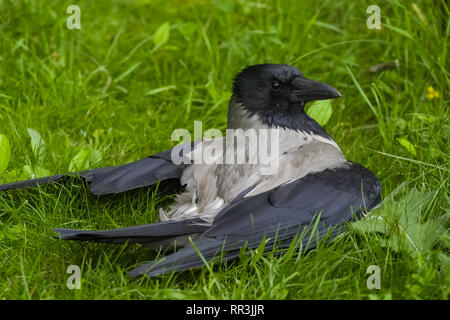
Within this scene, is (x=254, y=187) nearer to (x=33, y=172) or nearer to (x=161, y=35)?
(x=33, y=172)

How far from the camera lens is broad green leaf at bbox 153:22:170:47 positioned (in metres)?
5.17

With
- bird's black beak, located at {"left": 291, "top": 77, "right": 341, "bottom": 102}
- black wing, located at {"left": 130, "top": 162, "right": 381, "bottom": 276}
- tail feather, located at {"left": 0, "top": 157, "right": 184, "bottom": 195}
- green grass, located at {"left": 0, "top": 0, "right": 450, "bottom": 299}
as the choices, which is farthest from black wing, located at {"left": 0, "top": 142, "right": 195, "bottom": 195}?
bird's black beak, located at {"left": 291, "top": 77, "right": 341, "bottom": 102}

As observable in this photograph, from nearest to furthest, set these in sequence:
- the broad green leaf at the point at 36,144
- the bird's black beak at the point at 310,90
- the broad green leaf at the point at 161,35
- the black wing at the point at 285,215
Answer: the black wing at the point at 285,215
the bird's black beak at the point at 310,90
the broad green leaf at the point at 36,144
the broad green leaf at the point at 161,35

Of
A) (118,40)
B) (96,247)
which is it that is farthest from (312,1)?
(96,247)

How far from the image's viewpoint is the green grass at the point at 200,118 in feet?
9.49

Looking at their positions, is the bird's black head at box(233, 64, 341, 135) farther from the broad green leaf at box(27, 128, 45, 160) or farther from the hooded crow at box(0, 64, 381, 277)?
the broad green leaf at box(27, 128, 45, 160)

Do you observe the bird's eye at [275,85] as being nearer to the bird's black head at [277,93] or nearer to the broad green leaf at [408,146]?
the bird's black head at [277,93]

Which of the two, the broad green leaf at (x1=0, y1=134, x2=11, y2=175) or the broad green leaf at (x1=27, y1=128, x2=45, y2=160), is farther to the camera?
the broad green leaf at (x1=27, y1=128, x2=45, y2=160)

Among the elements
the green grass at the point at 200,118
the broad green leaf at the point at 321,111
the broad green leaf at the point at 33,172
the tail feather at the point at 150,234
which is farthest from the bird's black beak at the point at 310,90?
the broad green leaf at the point at 33,172

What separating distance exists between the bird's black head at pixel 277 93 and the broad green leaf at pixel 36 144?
1.23 meters

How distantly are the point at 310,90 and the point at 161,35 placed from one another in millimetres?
1878

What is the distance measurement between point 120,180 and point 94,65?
78.8 inches

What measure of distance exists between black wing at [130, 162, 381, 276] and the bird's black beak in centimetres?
52

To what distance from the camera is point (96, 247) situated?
10.4 feet
